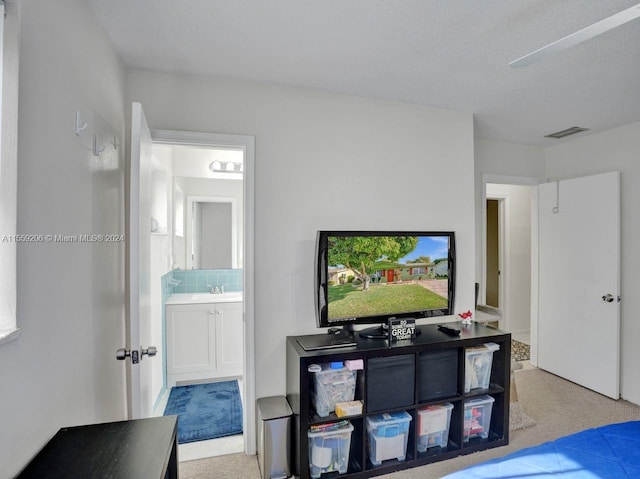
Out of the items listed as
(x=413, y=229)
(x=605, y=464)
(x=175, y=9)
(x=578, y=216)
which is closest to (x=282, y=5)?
(x=175, y=9)

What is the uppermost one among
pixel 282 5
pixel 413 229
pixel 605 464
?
pixel 282 5

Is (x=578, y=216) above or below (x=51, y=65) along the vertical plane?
below

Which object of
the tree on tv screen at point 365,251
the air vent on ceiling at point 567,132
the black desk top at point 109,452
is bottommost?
the black desk top at point 109,452

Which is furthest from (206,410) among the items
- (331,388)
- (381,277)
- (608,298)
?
(608,298)

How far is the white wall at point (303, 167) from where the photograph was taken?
7.58 ft

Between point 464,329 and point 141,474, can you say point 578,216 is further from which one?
point 141,474

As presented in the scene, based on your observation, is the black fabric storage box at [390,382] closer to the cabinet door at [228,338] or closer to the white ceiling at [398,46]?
the cabinet door at [228,338]

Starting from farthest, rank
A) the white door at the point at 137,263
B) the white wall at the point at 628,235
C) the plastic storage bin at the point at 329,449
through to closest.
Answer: the white wall at the point at 628,235 → the plastic storage bin at the point at 329,449 → the white door at the point at 137,263

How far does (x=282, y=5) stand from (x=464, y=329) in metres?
2.35

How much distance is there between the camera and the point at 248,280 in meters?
2.35

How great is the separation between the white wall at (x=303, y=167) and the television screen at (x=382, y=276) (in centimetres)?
21

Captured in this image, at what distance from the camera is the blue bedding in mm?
1212

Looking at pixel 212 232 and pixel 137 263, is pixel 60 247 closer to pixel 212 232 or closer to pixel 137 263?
pixel 137 263

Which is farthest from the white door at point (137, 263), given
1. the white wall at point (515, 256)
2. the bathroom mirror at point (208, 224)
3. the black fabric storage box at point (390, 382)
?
the white wall at point (515, 256)
